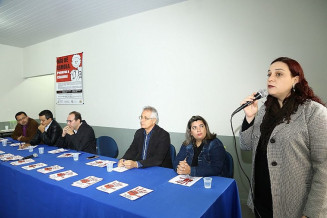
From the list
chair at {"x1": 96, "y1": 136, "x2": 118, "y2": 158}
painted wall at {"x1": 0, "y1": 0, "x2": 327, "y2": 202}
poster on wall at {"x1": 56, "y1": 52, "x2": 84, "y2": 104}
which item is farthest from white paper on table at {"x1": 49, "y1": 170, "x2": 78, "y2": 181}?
poster on wall at {"x1": 56, "y1": 52, "x2": 84, "y2": 104}

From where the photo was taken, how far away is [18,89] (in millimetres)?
5559

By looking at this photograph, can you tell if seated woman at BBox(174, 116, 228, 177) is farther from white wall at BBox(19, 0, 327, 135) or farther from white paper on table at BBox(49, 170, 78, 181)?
white paper on table at BBox(49, 170, 78, 181)

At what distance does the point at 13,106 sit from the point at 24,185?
4.56 meters

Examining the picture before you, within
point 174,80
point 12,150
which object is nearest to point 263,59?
point 174,80

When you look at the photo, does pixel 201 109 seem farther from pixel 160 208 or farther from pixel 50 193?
pixel 50 193

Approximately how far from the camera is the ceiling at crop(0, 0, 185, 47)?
3072 mm

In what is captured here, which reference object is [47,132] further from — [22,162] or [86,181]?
[86,181]

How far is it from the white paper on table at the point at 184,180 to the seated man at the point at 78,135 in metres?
1.77

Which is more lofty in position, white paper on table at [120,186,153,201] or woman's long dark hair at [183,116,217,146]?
woman's long dark hair at [183,116,217,146]

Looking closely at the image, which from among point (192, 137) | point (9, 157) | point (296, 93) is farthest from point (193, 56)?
point (9, 157)

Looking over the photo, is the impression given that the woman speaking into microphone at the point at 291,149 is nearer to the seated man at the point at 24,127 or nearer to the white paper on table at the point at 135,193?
the white paper on table at the point at 135,193

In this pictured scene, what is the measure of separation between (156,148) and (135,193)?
0.97 m

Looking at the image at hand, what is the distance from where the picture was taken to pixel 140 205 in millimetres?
1271

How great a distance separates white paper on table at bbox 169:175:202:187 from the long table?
0.05 metres
